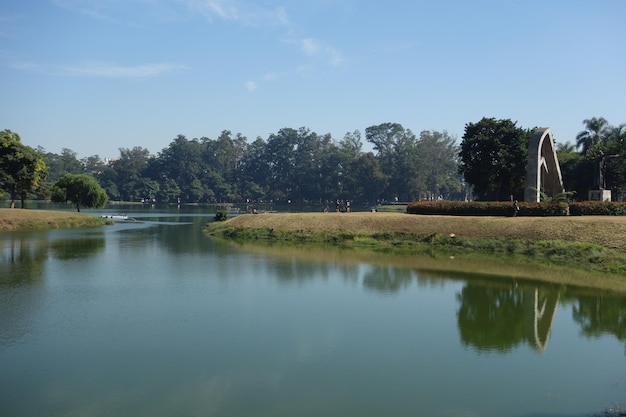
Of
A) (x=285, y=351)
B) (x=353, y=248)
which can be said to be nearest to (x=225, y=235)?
(x=353, y=248)

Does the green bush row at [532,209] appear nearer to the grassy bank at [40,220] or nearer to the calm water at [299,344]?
the calm water at [299,344]

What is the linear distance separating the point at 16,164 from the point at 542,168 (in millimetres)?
59273

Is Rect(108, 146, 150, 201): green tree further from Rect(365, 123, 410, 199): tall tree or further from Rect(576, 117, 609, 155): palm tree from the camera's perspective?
Rect(576, 117, 609, 155): palm tree

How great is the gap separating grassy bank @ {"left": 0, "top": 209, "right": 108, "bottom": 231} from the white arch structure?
5002cm

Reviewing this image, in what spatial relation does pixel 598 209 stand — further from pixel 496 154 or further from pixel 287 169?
pixel 287 169

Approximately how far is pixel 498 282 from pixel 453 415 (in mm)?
18764

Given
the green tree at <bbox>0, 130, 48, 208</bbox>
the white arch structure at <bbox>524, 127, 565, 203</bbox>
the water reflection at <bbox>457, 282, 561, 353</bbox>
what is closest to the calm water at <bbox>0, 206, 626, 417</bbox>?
the water reflection at <bbox>457, 282, 561, 353</bbox>

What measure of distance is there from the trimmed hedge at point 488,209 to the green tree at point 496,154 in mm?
9721

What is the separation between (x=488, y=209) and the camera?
4878cm

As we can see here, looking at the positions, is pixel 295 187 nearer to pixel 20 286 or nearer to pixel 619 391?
pixel 20 286

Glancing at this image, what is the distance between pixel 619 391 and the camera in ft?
45.0

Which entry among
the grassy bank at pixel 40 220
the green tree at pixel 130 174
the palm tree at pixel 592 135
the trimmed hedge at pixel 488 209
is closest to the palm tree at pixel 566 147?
the palm tree at pixel 592 135

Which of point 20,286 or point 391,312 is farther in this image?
point 20,286

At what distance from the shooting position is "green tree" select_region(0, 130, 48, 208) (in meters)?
62.0
